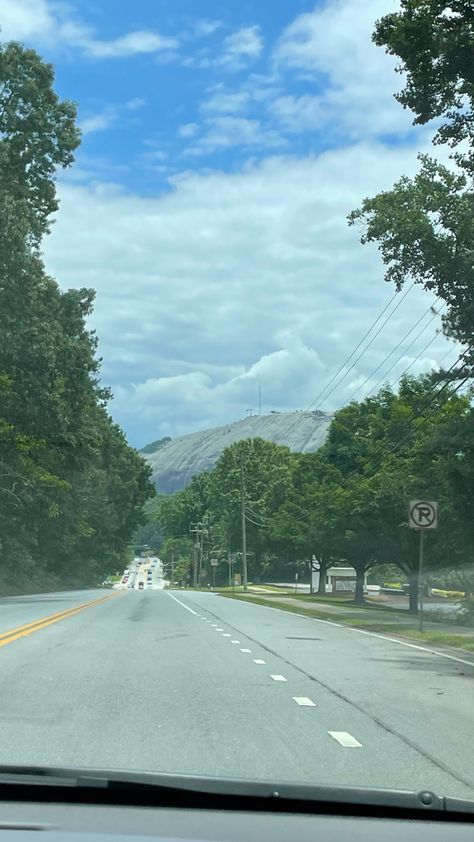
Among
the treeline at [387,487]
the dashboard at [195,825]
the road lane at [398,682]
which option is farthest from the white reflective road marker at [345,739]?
the treeline at [387,487]

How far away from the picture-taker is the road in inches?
288

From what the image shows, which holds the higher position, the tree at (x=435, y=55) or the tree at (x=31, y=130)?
the tree at (x=31, y=130)

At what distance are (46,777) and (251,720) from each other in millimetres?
4737

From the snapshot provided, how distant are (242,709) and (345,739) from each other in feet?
5.86

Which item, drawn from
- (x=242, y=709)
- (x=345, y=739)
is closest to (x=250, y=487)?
(x=242, y=709)

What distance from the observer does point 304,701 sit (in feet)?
35.2

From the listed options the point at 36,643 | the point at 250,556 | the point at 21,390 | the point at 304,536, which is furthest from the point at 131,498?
the point at 36,643

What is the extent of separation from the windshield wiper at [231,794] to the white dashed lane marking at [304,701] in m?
5.89

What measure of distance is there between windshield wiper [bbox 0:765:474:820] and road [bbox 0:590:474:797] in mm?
2183

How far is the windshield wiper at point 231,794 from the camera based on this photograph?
447 centimetres

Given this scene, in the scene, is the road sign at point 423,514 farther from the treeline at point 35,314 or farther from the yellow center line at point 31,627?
the treeline at point 35,314

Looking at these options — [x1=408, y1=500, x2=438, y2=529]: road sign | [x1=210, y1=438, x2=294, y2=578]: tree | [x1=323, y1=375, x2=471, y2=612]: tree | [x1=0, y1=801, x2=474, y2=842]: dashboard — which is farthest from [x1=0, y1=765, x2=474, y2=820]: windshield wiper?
[x1=210, y1=438, x2=294, y2=578]: tree

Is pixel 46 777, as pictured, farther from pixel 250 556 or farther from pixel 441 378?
pixel 250 556

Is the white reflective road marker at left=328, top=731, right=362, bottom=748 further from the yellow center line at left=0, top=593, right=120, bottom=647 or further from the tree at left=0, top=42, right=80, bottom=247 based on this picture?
the tree at left=0, top=42, right=80, bottom=247
